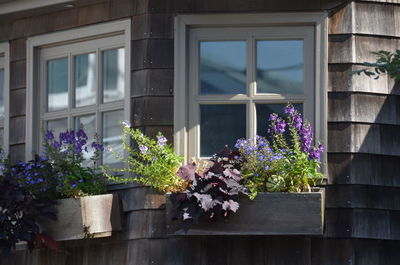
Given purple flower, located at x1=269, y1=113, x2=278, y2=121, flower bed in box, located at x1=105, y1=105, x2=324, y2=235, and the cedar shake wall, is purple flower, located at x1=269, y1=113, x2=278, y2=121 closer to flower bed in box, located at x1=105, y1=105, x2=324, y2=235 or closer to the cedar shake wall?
flower bed in box, located at x1=105, y1=105, x2=324, y2=235

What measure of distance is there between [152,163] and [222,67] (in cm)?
87

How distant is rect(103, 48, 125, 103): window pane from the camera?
763 cm

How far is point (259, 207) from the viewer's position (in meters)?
6.79

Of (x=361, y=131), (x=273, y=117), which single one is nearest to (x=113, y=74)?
(x=273, y=117)

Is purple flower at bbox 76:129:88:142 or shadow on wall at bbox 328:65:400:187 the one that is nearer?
shadow on wall at bbox 328:65:400:187

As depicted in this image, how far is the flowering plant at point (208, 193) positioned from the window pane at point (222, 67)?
65cm

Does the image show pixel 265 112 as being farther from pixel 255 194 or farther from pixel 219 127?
pixel 255 194

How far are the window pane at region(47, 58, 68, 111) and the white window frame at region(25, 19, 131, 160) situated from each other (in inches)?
1.8

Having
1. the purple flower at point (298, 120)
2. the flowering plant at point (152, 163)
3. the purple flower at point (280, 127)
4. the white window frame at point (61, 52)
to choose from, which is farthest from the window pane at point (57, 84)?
the purple flower at point (298, 120)

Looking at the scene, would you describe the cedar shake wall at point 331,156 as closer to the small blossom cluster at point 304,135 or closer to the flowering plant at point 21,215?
the small blossom cluster at point 304,135

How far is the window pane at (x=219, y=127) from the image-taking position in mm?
7344

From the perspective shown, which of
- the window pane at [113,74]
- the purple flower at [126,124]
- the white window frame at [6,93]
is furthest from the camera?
the white window frame at [6,93]

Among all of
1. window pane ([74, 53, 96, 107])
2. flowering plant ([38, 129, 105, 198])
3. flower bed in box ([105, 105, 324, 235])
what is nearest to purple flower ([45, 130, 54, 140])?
flowering plant ([38, 129, 105, 198])

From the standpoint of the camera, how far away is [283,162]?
22.7 ft
